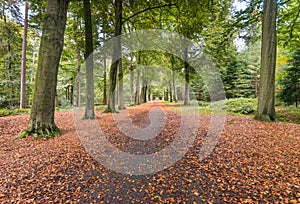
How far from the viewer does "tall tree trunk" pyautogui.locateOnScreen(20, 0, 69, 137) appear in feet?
15.7

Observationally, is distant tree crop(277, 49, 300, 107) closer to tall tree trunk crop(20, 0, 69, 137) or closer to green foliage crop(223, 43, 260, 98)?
green foliage crop(223, 43, 260, 98)

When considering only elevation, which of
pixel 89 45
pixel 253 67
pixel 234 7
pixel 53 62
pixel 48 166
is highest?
pixel 234 7

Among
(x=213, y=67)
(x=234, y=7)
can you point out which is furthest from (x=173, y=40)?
(x=234, y=7)

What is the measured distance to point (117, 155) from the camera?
147 inches

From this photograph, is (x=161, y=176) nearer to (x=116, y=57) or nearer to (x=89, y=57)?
(x=89, y=57)

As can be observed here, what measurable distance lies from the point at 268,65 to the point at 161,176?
21.5ft

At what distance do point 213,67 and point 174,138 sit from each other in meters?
13.7

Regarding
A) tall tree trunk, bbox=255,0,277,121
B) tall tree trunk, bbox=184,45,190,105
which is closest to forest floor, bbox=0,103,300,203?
tall tree trunk, bbox=255,0,277,121

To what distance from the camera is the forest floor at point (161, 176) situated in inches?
91.7

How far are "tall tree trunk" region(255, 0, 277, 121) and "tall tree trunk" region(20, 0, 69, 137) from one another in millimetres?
7999

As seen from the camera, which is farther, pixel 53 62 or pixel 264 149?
pixel 53 62

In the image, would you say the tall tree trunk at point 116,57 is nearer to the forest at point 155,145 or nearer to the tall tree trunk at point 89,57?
the forest at point 155,145

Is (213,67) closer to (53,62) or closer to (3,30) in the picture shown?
(53,62)

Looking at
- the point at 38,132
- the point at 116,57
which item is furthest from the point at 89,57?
the point at 38,132
